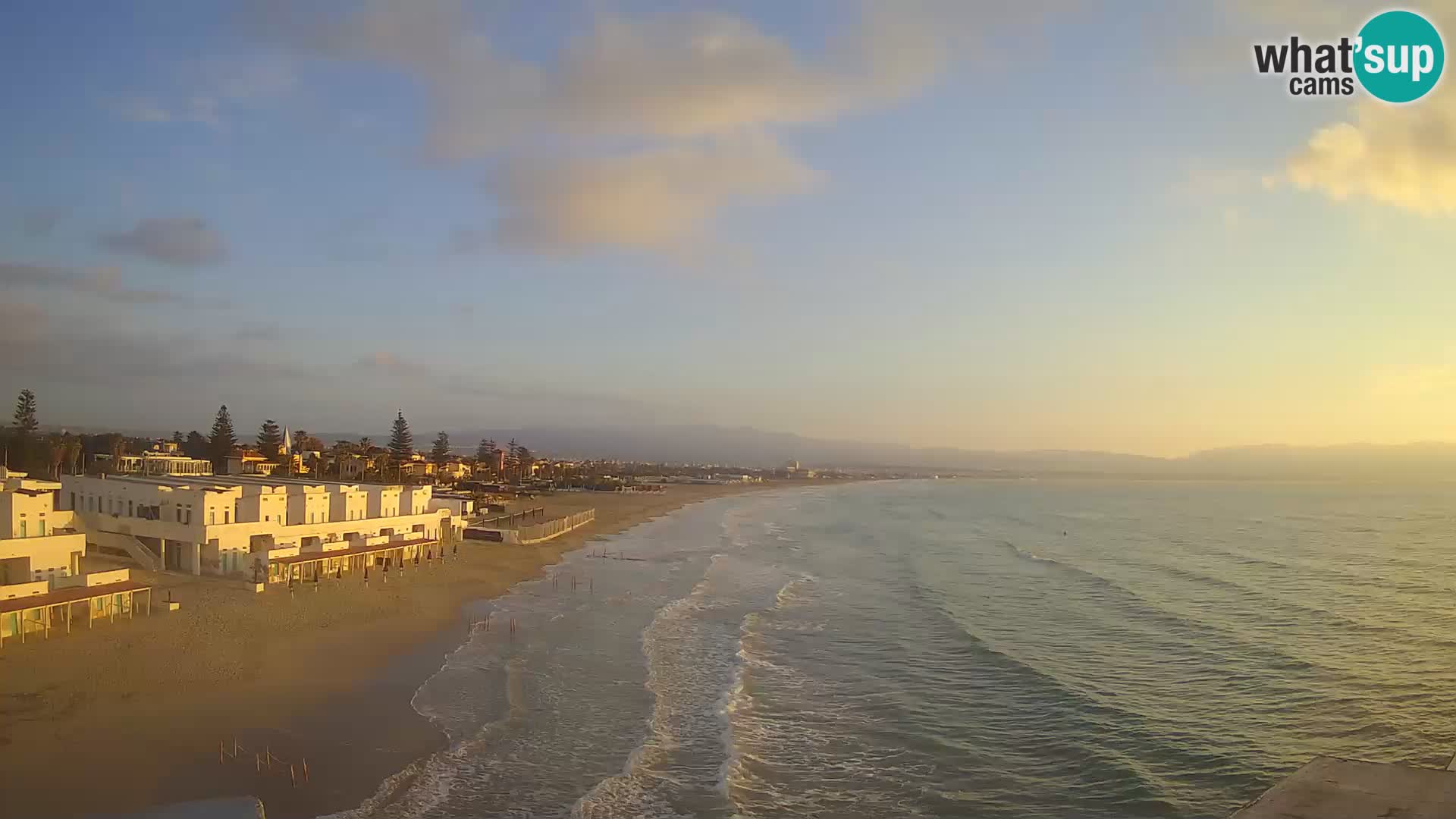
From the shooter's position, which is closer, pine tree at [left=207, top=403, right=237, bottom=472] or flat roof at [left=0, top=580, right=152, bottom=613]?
flat roof at [left=0, top=580, right=152, bottom=613]

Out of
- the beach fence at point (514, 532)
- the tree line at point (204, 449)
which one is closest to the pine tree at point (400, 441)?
the tree line at point (204, 449)

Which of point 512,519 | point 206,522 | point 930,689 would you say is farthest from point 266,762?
point 512,519

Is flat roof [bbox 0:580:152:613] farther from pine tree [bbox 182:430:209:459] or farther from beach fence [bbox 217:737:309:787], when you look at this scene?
pine tree [bbox 182:430:209:459]

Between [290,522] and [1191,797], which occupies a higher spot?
[290,522]

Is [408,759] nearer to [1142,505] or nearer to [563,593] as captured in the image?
[563,593]

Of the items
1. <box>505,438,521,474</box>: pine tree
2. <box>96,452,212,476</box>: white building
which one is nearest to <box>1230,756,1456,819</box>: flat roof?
<box>96,452,212,476</box>: white building

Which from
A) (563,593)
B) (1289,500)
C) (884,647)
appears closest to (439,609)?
(563,593)
